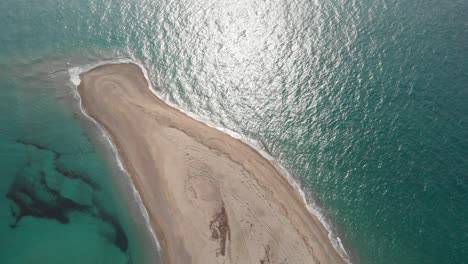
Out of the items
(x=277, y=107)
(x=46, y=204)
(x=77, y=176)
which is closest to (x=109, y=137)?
(x=77, y=176)

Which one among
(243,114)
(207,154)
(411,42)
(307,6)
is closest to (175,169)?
(207,154)

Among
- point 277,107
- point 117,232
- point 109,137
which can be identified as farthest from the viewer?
point 277,107

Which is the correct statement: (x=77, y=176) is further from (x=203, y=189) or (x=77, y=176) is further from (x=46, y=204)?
(x=203, y=189)

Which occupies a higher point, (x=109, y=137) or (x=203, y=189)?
(x=203, y=189)

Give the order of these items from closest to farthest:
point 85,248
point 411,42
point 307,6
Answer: point 85,248
point 411,42
point 307,6

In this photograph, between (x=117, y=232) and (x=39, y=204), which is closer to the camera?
(x=117, y=232)

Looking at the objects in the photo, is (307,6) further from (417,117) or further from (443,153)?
(443,153)

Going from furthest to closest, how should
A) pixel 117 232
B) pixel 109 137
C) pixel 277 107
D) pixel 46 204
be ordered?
1. pixel 277 107
2. pixel 109 137
3. pixel 46 204
4. pixel 117 232
